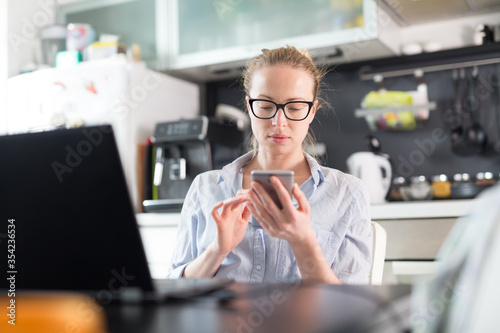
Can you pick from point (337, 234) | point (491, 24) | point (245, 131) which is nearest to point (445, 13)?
point (491, 24)

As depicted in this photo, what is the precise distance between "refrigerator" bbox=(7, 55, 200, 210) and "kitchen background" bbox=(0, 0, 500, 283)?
15 millimetres

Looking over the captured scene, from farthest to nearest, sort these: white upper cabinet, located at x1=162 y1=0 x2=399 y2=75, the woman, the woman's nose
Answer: white upper cabinet, located at x1=162 y1=0 x2=399 y2=75
the woman's nose
the woman

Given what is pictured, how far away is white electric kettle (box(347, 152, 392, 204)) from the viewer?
230 cm

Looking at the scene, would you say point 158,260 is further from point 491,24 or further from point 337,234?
point 491,24

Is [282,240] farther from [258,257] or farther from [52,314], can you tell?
[52,314]

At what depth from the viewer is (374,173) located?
2.34 meters

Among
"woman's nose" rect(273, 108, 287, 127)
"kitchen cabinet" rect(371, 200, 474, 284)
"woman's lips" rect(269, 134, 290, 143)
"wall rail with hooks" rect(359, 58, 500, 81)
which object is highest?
"wall rail with hooks" rect(359, 58, 500, 81)

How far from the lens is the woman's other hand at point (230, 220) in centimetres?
102

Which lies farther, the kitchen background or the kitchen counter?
the kitchen background

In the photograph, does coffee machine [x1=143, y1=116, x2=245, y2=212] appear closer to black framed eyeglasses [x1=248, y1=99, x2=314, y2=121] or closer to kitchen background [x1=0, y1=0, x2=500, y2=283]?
kitchen background [x1=0, y1=0, x2=500, y2=283]

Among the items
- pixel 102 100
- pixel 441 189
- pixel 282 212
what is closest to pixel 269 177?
pixel 282 212

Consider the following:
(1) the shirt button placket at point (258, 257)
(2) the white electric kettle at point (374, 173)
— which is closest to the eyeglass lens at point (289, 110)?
(1) the shirt button placket at point (258, 257)

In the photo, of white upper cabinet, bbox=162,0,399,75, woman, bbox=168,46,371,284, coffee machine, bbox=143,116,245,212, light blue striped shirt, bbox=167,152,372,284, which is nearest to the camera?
woman, bbox=168,46,371,284

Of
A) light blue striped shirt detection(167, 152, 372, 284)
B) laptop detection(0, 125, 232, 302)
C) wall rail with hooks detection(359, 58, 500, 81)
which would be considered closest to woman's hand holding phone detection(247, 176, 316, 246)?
light blue striped shirt detection(167, 152, 372, 284)
